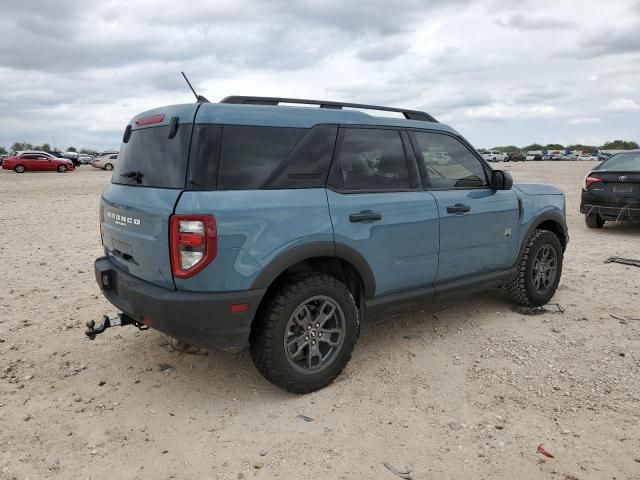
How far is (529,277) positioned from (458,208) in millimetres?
1402

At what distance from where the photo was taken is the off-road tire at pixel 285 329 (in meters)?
3.29

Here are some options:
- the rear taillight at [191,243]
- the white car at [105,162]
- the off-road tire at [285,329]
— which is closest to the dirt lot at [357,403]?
the off-road tire at [285,329]

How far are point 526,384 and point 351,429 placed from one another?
1372 mm

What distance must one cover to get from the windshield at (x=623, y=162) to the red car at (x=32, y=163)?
34.1 m

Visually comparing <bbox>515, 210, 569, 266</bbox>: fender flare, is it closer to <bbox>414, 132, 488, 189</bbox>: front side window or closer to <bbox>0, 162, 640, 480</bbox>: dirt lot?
<bbox>0, 162, 640, 480</bbox>: dirt lot

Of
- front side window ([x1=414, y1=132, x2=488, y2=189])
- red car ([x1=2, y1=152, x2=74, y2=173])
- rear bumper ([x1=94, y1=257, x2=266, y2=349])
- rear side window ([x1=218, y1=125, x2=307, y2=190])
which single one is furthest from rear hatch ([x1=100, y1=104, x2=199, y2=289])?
red car ([x1=2, y1=152, x2=74, y2=173])

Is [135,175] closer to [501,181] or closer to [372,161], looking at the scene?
[372,161]

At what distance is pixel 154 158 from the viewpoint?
135 inches

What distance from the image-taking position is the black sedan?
907cm

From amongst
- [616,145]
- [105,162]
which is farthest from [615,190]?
[616,145]

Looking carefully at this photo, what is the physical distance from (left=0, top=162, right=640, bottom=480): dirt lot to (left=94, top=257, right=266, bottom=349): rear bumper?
1.79 feet

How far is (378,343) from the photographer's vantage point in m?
4.41

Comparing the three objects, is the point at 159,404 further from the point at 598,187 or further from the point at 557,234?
the point at 598,187

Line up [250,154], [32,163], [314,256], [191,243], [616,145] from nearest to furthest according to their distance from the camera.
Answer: [191,243]
[250,154]
[314,256]
[32,163]
[616,145]
